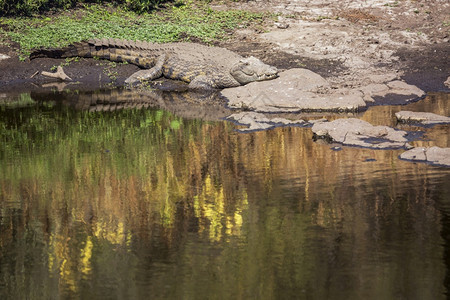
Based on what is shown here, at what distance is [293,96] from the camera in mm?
11195

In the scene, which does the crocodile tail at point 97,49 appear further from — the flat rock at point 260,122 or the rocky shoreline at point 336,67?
the flat rock at point 260,122

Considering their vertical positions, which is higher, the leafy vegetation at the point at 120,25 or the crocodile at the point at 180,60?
the leafy vegetation at the point at 120,25

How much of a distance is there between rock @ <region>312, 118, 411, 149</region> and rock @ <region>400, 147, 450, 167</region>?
0.46m

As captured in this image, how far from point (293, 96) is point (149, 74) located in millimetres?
4061

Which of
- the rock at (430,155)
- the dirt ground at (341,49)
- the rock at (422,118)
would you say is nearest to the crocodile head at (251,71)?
the dirt ground at (341,49)

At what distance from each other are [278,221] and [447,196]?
188 centimetres

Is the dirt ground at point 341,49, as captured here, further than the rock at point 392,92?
Yes

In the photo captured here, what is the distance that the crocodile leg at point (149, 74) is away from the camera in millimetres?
13867

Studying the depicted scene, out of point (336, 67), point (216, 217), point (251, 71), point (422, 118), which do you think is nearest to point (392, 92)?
point (422, 118)

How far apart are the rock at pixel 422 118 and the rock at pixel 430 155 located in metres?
1.86

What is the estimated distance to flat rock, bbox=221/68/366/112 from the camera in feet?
35.3

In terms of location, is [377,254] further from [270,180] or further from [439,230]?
[270,180]

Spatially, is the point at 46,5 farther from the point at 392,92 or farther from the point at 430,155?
the point at 430,155

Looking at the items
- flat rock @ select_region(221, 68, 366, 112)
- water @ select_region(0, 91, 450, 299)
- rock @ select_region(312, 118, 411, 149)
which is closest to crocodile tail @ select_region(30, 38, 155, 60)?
flat rock @ select_region(221, 68, 366, 112)
